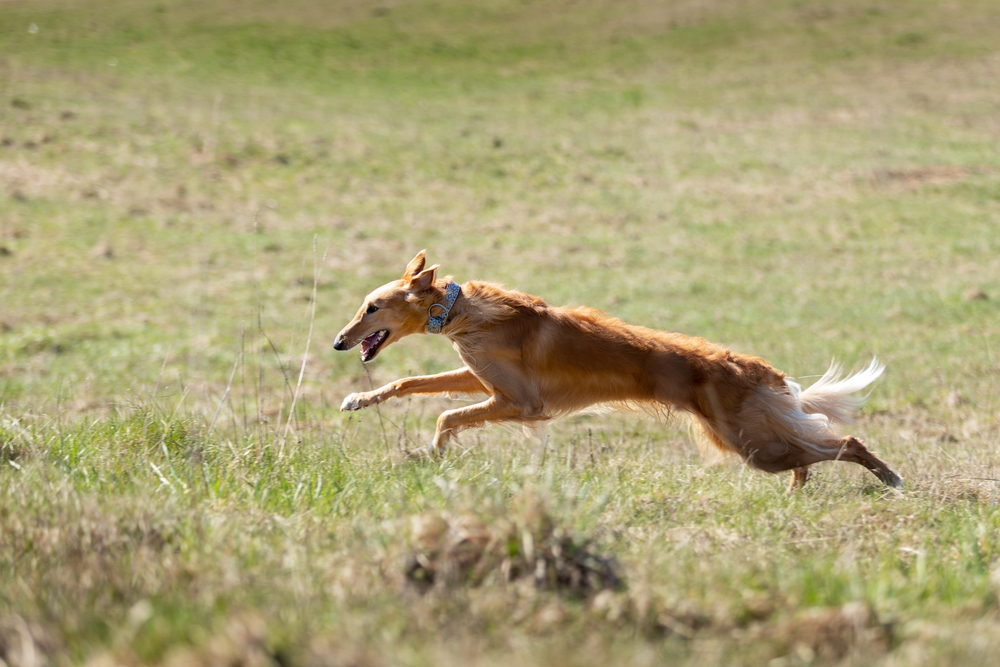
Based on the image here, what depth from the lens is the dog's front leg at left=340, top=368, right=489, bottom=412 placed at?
5.73 metres

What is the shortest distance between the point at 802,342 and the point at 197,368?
8047 mm

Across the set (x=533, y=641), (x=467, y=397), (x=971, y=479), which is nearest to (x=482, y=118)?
(x=467, y=397)

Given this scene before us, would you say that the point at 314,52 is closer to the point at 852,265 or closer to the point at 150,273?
the point at 150,273

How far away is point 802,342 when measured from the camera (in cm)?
1141

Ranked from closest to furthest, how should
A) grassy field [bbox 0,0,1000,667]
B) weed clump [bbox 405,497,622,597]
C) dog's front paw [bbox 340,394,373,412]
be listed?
grassy field [bbox 0,0,1000,667] → weed clump [bbox 405,497,622,597] → dog's front paw [bbox 340,394,373,412]

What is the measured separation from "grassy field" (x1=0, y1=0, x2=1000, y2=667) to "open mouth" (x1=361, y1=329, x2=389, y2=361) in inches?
23.6

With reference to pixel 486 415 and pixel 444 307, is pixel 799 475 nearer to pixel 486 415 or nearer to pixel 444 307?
pixel 486 415

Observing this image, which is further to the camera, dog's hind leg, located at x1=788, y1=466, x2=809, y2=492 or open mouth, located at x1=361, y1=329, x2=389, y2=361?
open mouth, located at x1=361, y1=329, x2=389, y2=361

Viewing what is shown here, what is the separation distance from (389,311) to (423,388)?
633 mm

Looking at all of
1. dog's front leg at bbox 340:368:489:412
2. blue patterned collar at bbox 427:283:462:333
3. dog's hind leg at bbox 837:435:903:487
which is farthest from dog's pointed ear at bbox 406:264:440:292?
dog's hind leg at bbox 837:435:903:487

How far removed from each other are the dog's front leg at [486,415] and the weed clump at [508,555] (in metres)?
2.66

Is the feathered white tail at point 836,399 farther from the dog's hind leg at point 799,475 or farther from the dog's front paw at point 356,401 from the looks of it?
the dog's front paw at point 356,401

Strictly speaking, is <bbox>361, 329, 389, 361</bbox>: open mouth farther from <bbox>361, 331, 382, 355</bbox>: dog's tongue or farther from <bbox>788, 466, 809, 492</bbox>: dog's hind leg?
<bbox>788, 466, 809, 492</bbox>: dog's hind leg

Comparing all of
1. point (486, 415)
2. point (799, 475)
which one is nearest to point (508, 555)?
point (486, 415)
